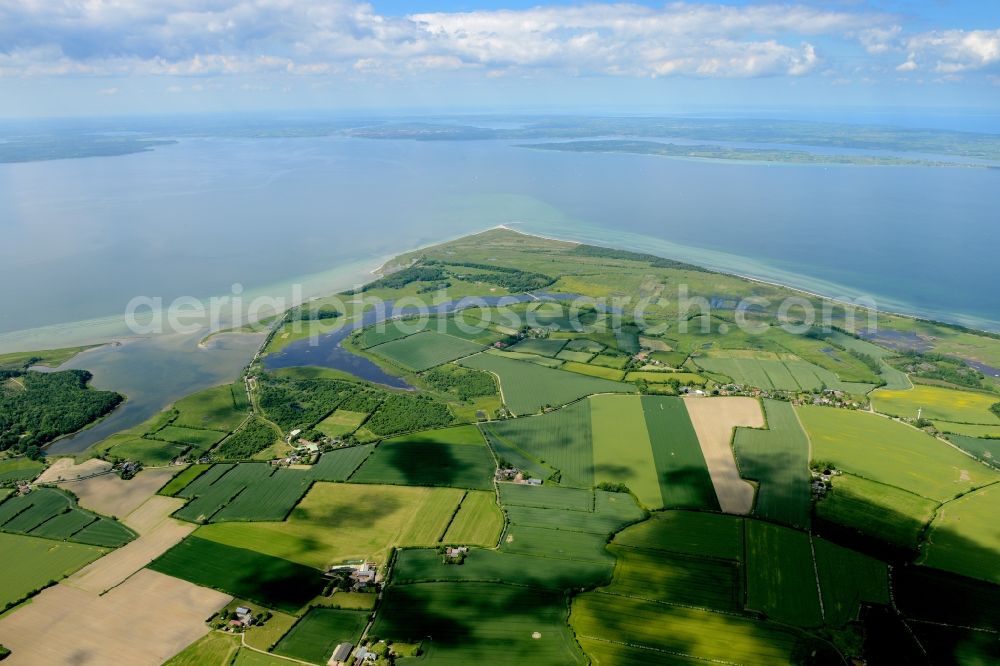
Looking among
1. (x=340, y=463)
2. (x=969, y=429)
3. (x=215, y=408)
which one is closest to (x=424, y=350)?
(x=215, y=408)

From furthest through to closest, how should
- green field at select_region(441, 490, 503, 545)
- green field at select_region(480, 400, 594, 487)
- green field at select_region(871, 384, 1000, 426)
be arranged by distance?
green field at select_region(871, 384, 1000, 426) < green field at select_region(480, 400, 594, 487) < green field at select_region(441, 490, 503, 545)

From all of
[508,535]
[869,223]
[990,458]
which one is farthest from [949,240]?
[508,535]

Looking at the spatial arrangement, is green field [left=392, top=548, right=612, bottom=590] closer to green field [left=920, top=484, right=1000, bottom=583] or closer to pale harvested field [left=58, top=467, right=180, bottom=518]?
green field [left=920, top=484, right=1000, bottom=583]

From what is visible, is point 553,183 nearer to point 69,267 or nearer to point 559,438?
point 69,267

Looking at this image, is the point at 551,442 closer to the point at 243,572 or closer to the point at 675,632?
the point at 675,632

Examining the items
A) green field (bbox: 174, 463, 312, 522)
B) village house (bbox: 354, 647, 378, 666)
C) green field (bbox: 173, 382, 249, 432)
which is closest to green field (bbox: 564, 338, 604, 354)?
green field (bbox: 174, 463, 312, 522)

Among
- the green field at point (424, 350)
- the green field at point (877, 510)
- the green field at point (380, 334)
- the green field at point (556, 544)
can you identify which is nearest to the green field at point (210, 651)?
the green field at point (556, 544)
